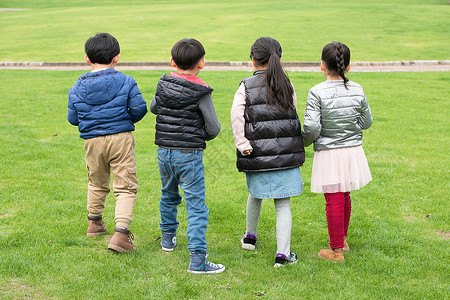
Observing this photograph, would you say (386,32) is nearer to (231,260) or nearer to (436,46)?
(436,46)

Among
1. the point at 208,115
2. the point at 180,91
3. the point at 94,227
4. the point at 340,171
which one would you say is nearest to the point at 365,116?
the point at 340,171

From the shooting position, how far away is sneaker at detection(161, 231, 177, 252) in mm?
4383

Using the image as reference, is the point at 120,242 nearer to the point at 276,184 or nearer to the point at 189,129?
the point at 189,129

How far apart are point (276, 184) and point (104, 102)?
5.31 ft

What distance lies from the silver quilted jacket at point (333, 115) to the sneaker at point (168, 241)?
Answer: 141 centimetres

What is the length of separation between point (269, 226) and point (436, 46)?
18817 millimetres

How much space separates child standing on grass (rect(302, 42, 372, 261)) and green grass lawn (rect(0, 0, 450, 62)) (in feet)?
46.2

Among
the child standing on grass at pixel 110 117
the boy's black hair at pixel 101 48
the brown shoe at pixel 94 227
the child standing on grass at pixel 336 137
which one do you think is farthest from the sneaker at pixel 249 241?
the boy's black hair at pixel 101 48

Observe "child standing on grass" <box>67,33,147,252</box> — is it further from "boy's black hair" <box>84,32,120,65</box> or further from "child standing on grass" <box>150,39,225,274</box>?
"child standing on grass" <box>150,39,225,274</box>

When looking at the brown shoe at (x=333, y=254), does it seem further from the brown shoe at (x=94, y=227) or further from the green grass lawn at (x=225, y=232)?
the brown shoe at (x=94, y=227)

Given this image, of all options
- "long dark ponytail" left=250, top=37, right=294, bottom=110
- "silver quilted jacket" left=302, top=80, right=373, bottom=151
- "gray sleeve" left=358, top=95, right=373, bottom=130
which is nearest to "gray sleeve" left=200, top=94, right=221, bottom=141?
"long dark ponytail" left=250, top=37, right=294, bottom=110

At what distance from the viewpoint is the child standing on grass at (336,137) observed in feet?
13.5

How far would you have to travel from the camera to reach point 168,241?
4.39 meters

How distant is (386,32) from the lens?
25.0 meters
